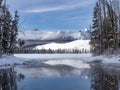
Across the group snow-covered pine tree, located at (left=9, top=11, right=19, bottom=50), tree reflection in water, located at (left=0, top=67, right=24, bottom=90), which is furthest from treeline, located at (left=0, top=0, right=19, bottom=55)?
tree reflection in water, located at (left=0, top=67, right=24, bottom=90)

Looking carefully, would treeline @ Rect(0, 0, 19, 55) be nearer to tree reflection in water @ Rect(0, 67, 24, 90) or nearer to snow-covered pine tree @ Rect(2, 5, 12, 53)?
snow-covered pine tree @ Rect(2, 5, 12, 53)

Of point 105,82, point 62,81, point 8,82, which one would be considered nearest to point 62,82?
point 62,81

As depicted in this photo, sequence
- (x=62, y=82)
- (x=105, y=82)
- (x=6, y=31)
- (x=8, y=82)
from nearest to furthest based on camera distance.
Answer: (x=105, y=82) → (x=62, y=82) → (x=8, y=82) → (x=6, y=31)

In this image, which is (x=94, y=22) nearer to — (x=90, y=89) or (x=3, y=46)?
(x=3, y=46)

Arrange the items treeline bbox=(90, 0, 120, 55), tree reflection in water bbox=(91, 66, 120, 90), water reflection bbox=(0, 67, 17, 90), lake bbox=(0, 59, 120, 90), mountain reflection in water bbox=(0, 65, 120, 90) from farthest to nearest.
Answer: treeline bbox=(90, 0, 120, 55), water reflection bbox=(0, 67, 17, 90), lake bbox=(0, 59, 120, 90), mountain reflection in water bbox=(0, 65, 120, 90), tree reflection in water bbox=(91, 66, 120, 90)

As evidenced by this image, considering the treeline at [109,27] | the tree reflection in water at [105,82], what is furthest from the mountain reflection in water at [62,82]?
the treeline at [109,27]

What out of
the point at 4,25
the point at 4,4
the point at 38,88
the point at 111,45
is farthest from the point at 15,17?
the point at 38,88

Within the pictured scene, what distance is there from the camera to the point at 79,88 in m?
16.7

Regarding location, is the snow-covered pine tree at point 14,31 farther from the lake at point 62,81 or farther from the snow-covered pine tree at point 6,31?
the lake at point 62,81

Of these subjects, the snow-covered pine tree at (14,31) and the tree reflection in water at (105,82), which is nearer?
the tree reflection in water at (105,82)

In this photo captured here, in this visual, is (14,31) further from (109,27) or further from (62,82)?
(62,82)

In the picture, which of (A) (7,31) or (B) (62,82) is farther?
(A) (7,31)

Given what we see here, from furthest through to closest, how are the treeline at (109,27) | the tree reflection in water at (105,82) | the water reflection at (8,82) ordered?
the treeline at (109,27) < the water reflection at (8,82) < the tree reflection in water at (105,82)

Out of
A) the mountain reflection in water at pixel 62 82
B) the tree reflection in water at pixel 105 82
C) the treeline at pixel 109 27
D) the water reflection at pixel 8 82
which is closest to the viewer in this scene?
the tree reflection in water at pixel 105 82
